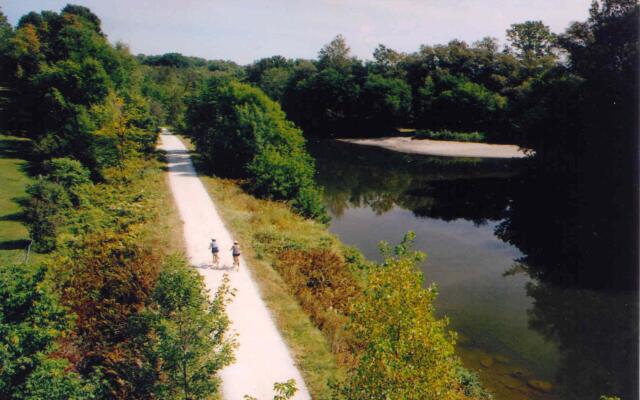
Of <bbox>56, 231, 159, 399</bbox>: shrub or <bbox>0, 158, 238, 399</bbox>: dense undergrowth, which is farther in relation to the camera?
<bbox>56, 231, 159, 399</bbox>: shrub

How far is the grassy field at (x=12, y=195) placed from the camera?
20.9 meters

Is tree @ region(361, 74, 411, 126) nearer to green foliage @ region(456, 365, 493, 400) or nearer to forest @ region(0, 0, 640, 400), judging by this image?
forest @ region(0, 0, 640, 400)

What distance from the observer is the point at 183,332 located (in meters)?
9.05

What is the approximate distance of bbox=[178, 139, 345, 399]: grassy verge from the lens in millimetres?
12992

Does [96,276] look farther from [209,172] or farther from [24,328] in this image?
[209,172]

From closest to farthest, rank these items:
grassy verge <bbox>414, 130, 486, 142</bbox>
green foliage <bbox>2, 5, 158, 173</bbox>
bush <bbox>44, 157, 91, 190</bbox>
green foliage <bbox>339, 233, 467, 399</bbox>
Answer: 1. green foliage <bbox>339, 233, 467, 399</bbox>
2. bush <bbox>44, 157, 91, 190</bbox>
3. green foliage <bbox>2, 5, 158, 173</bbox>
4. grassy verge <bbox>414, 130, 486, 142</bbox>

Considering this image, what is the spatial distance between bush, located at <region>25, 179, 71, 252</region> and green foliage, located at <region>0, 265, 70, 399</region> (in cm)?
1104

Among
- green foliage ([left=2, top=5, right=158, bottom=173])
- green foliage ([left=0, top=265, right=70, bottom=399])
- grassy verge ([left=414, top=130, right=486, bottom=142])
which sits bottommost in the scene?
green foliage ([left=0, top=265, right=70, bottom=399])

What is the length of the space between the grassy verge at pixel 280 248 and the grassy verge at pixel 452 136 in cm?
4910

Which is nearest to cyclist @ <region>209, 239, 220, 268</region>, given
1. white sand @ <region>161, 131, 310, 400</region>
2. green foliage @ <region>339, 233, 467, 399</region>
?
white sand @ <region>161, 131, 310, 400</region>

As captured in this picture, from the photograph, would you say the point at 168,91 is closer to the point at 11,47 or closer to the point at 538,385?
the point at 11,47

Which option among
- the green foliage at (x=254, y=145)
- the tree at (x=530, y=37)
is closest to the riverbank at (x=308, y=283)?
the green foliage at (x=254, y=145)

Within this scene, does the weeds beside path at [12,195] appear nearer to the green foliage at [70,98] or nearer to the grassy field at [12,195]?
the grassy field at [12,195]

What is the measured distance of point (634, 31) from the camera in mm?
37156
